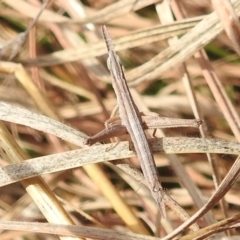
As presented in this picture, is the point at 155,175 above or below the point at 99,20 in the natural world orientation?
below

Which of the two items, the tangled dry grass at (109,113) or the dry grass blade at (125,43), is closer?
the tangled dry grass at (109,113)

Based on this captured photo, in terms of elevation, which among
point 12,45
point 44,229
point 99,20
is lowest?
point 44,229

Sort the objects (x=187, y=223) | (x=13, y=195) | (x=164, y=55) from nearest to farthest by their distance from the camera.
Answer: (x=187, y=223), (x=164, y=55), (x=13, y=195)

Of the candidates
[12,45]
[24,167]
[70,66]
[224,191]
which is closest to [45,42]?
[70,66]

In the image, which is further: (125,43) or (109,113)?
(109,113)

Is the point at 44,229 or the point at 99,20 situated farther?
the point at 99,20

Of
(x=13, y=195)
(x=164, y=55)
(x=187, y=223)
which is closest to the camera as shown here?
(x=187, y=223)

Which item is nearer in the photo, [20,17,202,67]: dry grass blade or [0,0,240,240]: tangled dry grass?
[0,0,240,240]: tangled dry grass

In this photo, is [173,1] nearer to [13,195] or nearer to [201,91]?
[201,91]
